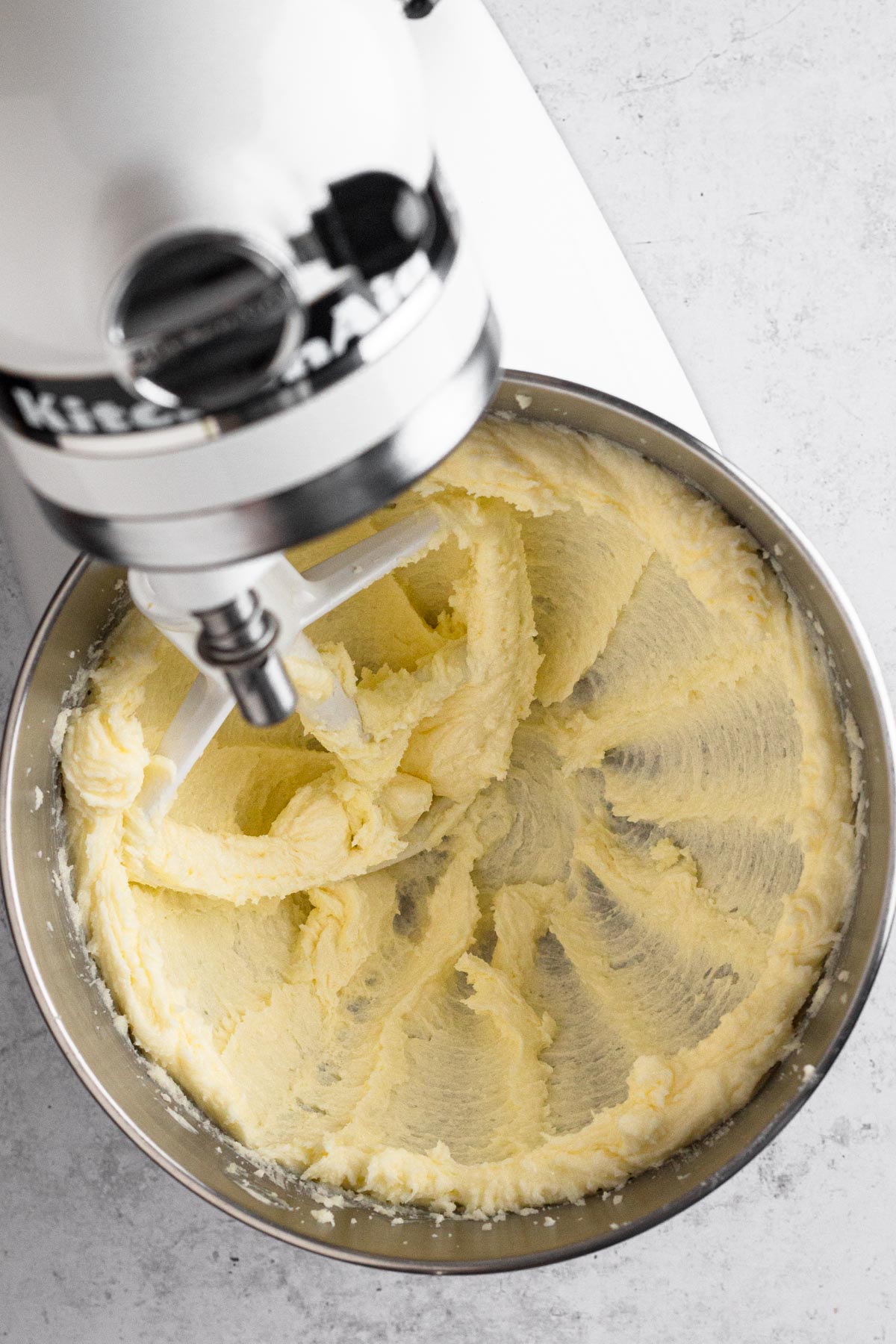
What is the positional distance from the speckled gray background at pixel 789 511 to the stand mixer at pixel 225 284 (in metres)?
0.77

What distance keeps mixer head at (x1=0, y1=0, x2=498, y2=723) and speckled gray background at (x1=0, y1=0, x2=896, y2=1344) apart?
0.80 meters

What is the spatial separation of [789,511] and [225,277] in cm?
93

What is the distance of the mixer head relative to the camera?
1.16 ft

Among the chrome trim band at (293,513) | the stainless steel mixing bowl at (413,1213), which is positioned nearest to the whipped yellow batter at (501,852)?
the stainless steel mixing bowl at (413,1213)

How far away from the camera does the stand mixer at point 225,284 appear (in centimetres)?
35

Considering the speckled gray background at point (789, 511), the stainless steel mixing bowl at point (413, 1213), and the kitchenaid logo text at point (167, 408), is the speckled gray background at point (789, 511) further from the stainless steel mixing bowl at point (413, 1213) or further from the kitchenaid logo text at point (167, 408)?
→ the kitchenaid logo text at point (167, 408)

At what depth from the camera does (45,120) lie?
0.35 m

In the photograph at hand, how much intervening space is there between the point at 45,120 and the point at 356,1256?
0.65 metres

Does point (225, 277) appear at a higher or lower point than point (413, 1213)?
higher

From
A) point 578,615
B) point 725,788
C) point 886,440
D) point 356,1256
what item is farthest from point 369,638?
point 886,440

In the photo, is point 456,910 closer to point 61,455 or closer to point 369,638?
point 369,638

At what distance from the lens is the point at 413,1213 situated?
79 centimetres

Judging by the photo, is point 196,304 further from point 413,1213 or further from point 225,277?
point 413,1213

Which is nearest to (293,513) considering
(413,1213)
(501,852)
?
(413,1213)
